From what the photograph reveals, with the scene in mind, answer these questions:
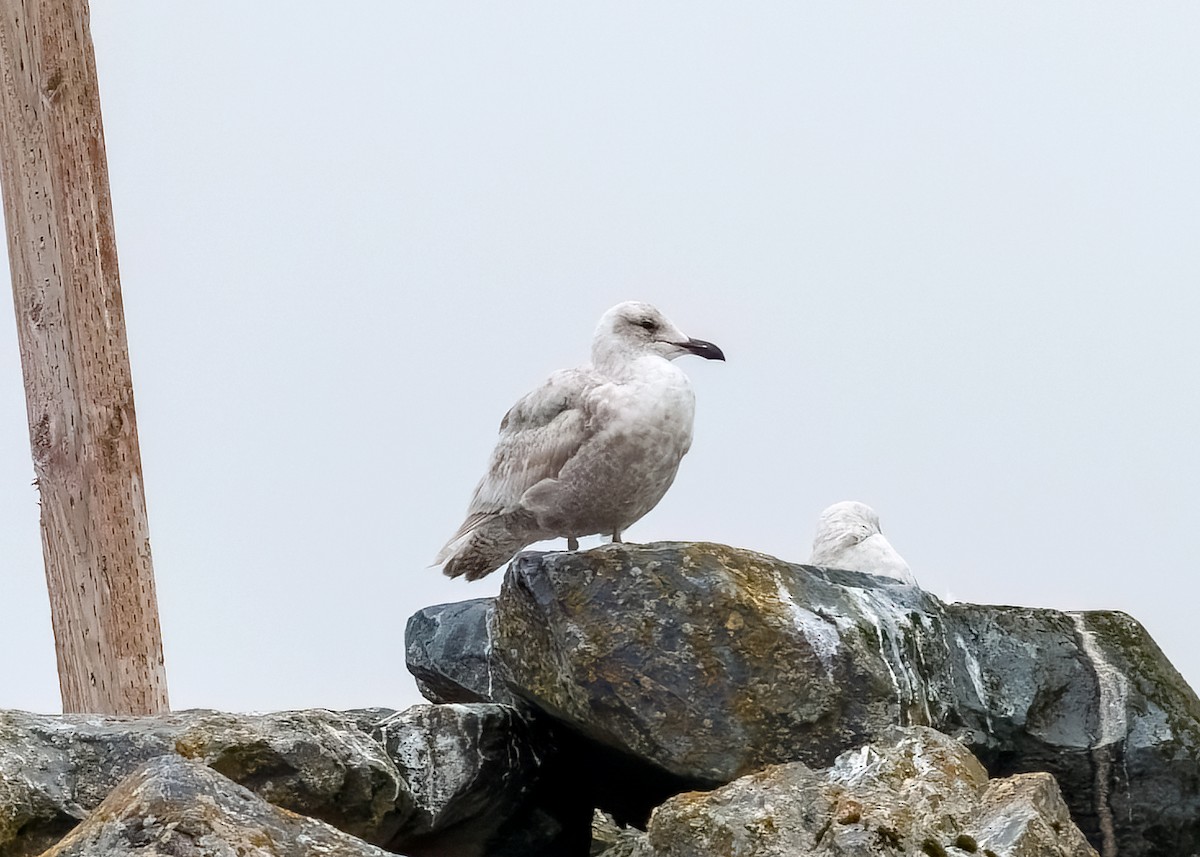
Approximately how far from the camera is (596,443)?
19.3ft

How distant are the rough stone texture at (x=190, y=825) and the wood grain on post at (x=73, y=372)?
3769mm

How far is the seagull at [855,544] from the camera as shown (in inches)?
302

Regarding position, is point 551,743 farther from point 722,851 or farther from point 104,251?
point 104,251

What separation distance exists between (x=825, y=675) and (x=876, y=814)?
1.24m

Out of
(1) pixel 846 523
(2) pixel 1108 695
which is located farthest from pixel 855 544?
(2) pixel 1108 695

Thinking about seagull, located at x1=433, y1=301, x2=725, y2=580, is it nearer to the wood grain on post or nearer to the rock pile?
the rock pile

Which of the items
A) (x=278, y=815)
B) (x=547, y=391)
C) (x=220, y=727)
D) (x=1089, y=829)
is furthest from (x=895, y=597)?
(x=278, y=815)

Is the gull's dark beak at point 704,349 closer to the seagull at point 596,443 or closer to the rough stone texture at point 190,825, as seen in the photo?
the seagull at point 596,443

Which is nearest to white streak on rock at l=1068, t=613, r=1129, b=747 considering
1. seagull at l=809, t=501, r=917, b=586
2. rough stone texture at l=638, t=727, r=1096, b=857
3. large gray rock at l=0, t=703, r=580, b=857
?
rough stone texture at l=638, t=727, r=1096, b=857

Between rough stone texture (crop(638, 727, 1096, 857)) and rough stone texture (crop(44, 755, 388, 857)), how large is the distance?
105 cm

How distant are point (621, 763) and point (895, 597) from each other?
1.18m

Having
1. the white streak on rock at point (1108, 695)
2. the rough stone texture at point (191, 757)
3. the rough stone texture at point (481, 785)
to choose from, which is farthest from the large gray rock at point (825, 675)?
the rough stone texture at point (191, 757)

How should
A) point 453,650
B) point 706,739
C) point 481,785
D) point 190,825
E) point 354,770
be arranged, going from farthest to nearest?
1. point 453,650
2. point 481,785
3. point 706,739
4. point 354,770
5. point 190,825

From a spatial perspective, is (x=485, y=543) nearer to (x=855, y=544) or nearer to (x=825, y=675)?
(x=825, y=675)
